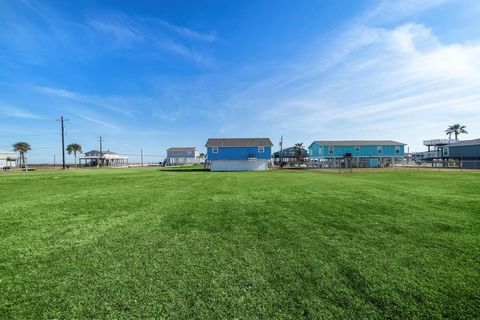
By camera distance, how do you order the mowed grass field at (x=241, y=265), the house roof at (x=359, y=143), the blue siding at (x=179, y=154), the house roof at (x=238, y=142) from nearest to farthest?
1. the mowed grass field at (x=241, y=265)
2. the house roof at (x=238, y=142)
3. the house roof at (x=359, y=143)
4. the blue siding at (x=179, y=154)

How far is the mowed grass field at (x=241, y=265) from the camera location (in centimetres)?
308

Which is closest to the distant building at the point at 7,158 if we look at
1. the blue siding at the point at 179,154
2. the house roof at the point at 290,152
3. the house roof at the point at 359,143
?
the blue siding at the point at 179,154

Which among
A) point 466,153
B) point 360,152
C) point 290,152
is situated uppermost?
point 290,152

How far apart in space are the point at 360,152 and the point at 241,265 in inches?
2254

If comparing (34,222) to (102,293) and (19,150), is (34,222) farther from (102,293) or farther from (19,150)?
(19,150)

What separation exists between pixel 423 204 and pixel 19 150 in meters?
87.2

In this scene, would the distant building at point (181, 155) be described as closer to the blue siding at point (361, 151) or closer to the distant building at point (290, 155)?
the distant building at point (290, 155)

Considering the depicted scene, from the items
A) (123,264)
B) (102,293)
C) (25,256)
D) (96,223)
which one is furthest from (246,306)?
(96,223)

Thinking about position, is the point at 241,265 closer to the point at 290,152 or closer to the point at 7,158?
the point at 290,152

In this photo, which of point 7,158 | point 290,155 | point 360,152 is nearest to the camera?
point 360,152

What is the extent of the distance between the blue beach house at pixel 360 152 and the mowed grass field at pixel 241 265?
48.3 m

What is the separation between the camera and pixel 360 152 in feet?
177

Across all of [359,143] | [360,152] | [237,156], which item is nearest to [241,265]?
A: [237,156]

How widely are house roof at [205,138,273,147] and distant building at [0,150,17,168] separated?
57869mm
